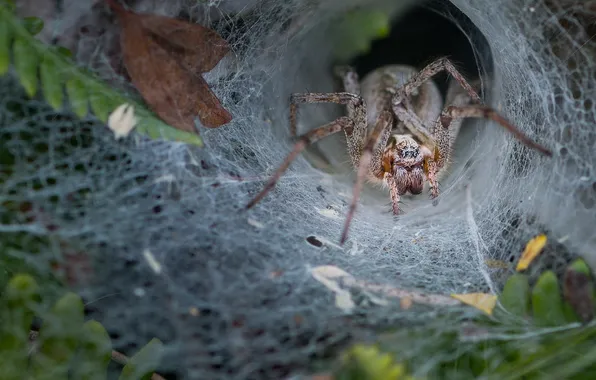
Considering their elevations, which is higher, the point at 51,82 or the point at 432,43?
the point at 432,43

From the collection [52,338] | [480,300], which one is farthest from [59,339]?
[480,300]

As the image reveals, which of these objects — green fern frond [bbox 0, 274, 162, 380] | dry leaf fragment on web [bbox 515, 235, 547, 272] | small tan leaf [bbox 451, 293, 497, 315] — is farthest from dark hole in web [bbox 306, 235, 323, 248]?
green fern frond [bbox 0, 274, 162, 380]

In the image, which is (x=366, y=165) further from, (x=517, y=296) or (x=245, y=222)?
(x=517, y=296)

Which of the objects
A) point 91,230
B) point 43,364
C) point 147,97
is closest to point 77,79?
point 147,97

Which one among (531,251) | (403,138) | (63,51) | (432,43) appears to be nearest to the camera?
(63,51)

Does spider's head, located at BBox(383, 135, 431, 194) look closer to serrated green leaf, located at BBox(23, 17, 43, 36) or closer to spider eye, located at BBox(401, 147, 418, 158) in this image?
spider eye, located at BBox(401, 147, 418, 158)

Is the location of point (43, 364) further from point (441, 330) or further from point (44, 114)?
point (441, 330)
